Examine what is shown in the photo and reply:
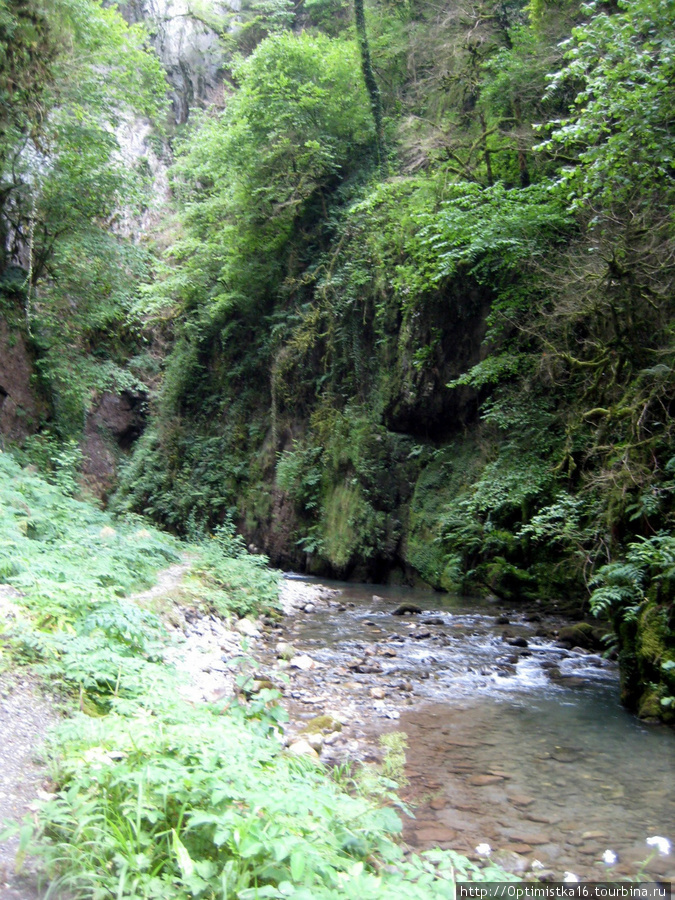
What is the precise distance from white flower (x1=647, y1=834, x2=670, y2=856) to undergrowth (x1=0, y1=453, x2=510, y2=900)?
924 millimetres

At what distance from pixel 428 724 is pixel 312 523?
10.8m

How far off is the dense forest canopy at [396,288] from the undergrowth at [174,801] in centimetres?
320

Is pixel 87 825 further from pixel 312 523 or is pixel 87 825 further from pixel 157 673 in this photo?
pixel 312 523

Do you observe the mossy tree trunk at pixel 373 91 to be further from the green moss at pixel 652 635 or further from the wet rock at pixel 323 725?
the wet rock at pixel 323 725

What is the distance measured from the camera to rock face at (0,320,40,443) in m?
13.9

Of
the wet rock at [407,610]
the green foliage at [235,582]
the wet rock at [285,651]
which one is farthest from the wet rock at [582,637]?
the green foliage at [235,582]

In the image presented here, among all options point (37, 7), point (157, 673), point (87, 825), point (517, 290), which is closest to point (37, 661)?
point (157, 673)

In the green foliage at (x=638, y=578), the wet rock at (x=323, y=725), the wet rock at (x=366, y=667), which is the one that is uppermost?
the green foliage at (x=638, y=578)

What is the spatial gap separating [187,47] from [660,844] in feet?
109

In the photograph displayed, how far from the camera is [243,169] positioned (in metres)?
18.9

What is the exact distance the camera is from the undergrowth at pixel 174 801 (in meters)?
2.35

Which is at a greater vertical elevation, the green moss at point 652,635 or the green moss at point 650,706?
the green moss at point 652,635

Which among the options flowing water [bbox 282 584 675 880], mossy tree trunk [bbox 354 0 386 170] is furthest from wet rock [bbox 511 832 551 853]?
mossy tree trunk [bbox 354 0 386 170]

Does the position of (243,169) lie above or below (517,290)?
above
